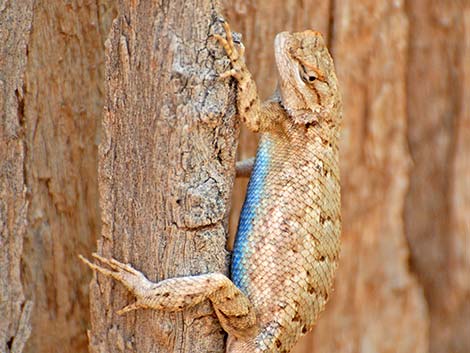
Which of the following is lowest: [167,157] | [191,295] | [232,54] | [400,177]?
[191,295]

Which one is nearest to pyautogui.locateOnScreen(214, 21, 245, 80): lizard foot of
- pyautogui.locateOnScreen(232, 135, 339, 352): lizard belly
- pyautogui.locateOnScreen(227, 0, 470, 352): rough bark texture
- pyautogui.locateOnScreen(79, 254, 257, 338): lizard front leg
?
pyautogui.locateOnScreen(232, 135, 339, 352): lizard belly

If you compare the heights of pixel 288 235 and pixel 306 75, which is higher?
pixel 306 75

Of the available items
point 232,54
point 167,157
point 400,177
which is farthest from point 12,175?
point 400,177

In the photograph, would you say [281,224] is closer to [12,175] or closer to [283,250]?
[283,250]

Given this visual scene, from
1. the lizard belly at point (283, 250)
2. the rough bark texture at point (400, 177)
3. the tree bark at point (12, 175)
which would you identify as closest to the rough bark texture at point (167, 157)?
the lizard belly at point (283, 250)

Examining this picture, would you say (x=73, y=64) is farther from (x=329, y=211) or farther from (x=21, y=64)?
(x=329, y=211)

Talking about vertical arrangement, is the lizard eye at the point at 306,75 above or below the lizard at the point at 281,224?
above

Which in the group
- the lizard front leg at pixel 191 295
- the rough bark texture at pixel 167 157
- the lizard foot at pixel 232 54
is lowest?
the lizard front leg at pixel 191 295

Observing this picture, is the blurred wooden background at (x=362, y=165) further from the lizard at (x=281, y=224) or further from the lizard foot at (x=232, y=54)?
the lizard foot at (x=232, y=54)
